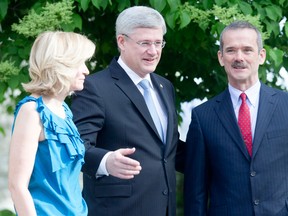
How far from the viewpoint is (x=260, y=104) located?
17.3ft

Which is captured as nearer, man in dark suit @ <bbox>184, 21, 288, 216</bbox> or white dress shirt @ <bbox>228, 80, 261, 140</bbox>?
man in dark suit @ <bbox>184, 21, 288, 216</bbox>

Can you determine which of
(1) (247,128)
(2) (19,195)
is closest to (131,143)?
(1) (247,128)

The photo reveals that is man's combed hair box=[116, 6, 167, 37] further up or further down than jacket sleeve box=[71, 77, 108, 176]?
further up

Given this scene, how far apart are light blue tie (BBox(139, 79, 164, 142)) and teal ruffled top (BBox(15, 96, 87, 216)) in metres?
1.01

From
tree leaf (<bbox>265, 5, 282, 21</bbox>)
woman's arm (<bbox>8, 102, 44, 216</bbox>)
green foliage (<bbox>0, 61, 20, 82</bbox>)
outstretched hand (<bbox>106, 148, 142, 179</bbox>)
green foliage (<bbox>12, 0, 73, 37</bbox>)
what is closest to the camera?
woman's arm (<bbox>8, 102, 44, 216</bbox>)

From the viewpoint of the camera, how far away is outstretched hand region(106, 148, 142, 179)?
4.55 m

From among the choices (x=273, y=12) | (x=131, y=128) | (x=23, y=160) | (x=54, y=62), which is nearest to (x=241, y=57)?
(x=131, y=128)

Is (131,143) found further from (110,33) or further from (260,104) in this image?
(110,33)

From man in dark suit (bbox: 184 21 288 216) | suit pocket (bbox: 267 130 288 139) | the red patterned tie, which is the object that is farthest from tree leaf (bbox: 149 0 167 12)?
suit pocket (bbox: 267 130 288 139)

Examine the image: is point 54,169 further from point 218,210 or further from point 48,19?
point 48,19

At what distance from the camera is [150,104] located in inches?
208

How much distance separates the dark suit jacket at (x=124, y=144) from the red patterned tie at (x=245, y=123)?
41 centimetres

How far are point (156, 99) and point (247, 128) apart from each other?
1.79ft

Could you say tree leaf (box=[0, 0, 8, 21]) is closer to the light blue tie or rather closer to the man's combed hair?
the man's combed hair
